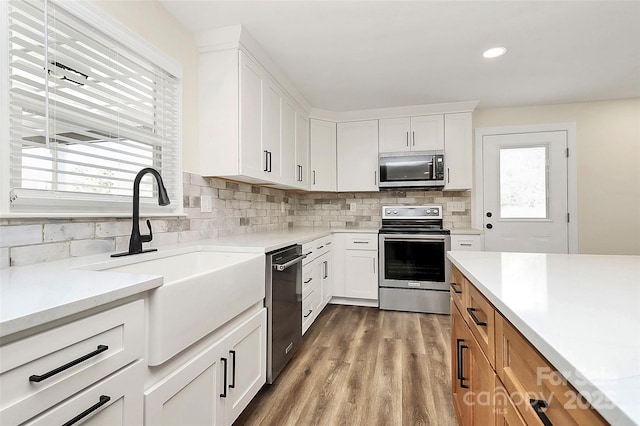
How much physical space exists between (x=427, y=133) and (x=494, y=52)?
1257mm

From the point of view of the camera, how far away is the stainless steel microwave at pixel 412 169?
11.5 feet

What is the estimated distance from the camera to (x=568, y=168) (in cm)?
360

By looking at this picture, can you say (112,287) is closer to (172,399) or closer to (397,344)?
(172,399)

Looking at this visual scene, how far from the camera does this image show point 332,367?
2.16 meters

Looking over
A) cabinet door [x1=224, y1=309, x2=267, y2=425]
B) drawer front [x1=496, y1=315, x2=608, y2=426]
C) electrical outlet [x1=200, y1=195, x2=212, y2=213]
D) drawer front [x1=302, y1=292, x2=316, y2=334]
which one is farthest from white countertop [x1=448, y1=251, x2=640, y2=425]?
electrical outlet [x1=200, y1=195, x2=212, y2=213]

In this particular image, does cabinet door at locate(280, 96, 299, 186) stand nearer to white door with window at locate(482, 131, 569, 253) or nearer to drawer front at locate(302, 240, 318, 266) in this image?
drawer front at locate(302, 240, 318, 266)

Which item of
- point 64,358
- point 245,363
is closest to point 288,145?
point 245,363

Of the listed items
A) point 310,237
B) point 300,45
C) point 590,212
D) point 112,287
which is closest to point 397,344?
point 310,237

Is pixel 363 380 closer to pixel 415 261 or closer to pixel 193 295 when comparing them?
pixel 193 295

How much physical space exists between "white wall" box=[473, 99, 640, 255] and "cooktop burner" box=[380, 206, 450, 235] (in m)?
1.62

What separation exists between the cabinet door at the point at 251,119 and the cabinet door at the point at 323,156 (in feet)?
4.46

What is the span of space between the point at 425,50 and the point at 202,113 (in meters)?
1.77

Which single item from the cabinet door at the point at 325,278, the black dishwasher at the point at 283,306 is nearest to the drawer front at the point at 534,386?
the black dishwasher at the point at 283,306

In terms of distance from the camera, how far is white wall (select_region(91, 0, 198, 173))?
64.1 inches
